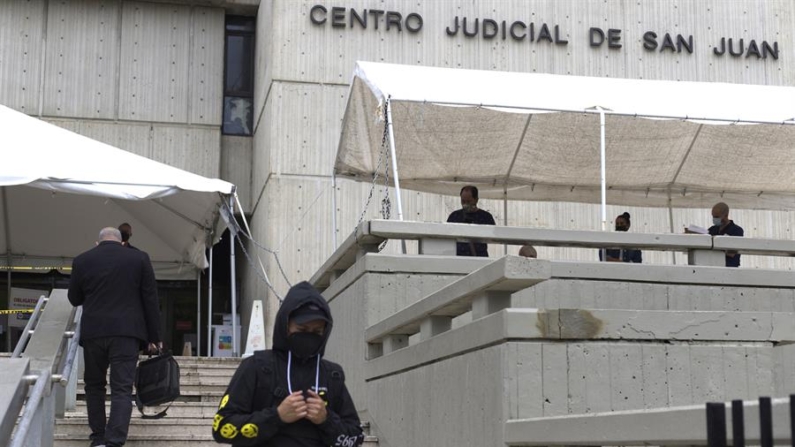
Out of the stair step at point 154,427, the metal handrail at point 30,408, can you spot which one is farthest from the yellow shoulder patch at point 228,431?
the stair step at point 154,427

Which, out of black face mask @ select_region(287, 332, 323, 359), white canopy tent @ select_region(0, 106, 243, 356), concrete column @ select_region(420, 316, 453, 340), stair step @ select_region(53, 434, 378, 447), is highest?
white canopy tent @ select_region(0, 106, 243, 356)

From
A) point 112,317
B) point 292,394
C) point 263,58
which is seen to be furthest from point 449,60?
point 292,394

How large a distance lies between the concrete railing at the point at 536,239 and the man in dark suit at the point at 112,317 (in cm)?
190

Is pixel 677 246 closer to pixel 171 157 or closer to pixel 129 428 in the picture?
pixel 129 428

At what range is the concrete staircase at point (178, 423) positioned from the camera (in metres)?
8.37

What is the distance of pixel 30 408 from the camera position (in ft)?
19.7

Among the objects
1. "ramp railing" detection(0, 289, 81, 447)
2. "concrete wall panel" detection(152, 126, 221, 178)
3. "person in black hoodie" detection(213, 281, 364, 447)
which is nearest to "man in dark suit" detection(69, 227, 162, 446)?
"ramp railing" detection(0, 289, 81, 447)

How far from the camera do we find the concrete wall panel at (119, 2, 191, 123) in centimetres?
1992

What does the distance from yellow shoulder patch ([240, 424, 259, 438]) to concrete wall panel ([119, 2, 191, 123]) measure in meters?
15.9

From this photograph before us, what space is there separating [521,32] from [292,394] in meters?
15.2

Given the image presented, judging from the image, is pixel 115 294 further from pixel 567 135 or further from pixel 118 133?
pixel 118 133

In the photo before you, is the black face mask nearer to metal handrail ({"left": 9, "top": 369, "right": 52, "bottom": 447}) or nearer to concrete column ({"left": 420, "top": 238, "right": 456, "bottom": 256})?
metal handrail ({"left": 9, "top": 369, "right": 52, "bottom": 447})

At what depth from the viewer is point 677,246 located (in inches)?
372

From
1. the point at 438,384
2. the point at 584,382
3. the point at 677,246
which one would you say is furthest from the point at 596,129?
the point at 584,382
